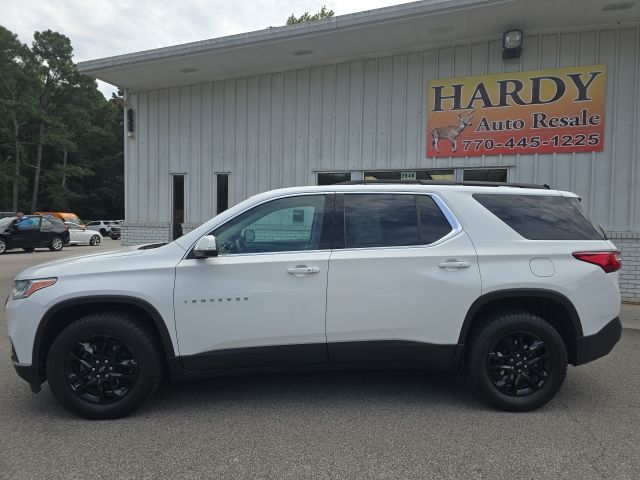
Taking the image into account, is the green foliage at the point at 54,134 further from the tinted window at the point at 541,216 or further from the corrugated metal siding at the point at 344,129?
the tinted window at the point at 541,216

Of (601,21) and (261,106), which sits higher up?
(601,21)

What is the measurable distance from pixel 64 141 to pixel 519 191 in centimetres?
5107

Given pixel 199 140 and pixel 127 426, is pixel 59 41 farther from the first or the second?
pixel 127 426

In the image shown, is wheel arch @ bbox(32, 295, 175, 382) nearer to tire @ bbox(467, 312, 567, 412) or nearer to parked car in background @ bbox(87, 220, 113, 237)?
tire @ bbox(467, 312, 567, 412)

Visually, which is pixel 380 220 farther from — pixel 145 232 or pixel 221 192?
pixel 145 232

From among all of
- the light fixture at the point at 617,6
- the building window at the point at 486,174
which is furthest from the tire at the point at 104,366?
the light fixture at the point at 617,6

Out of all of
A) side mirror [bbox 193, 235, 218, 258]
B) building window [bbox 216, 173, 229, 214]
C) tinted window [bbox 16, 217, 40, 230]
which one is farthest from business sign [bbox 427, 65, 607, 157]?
tinted window [bbox 16, 217, 40, 230]

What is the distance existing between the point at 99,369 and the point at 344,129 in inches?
273

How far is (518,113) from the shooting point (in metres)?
8.31

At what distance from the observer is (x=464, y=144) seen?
8.67 m

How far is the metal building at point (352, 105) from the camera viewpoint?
7.85 meters

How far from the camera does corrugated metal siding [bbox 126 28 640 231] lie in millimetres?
7918

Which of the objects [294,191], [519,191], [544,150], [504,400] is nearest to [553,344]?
[504,400]

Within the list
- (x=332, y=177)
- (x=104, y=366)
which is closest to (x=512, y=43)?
(x=332, y=177)
